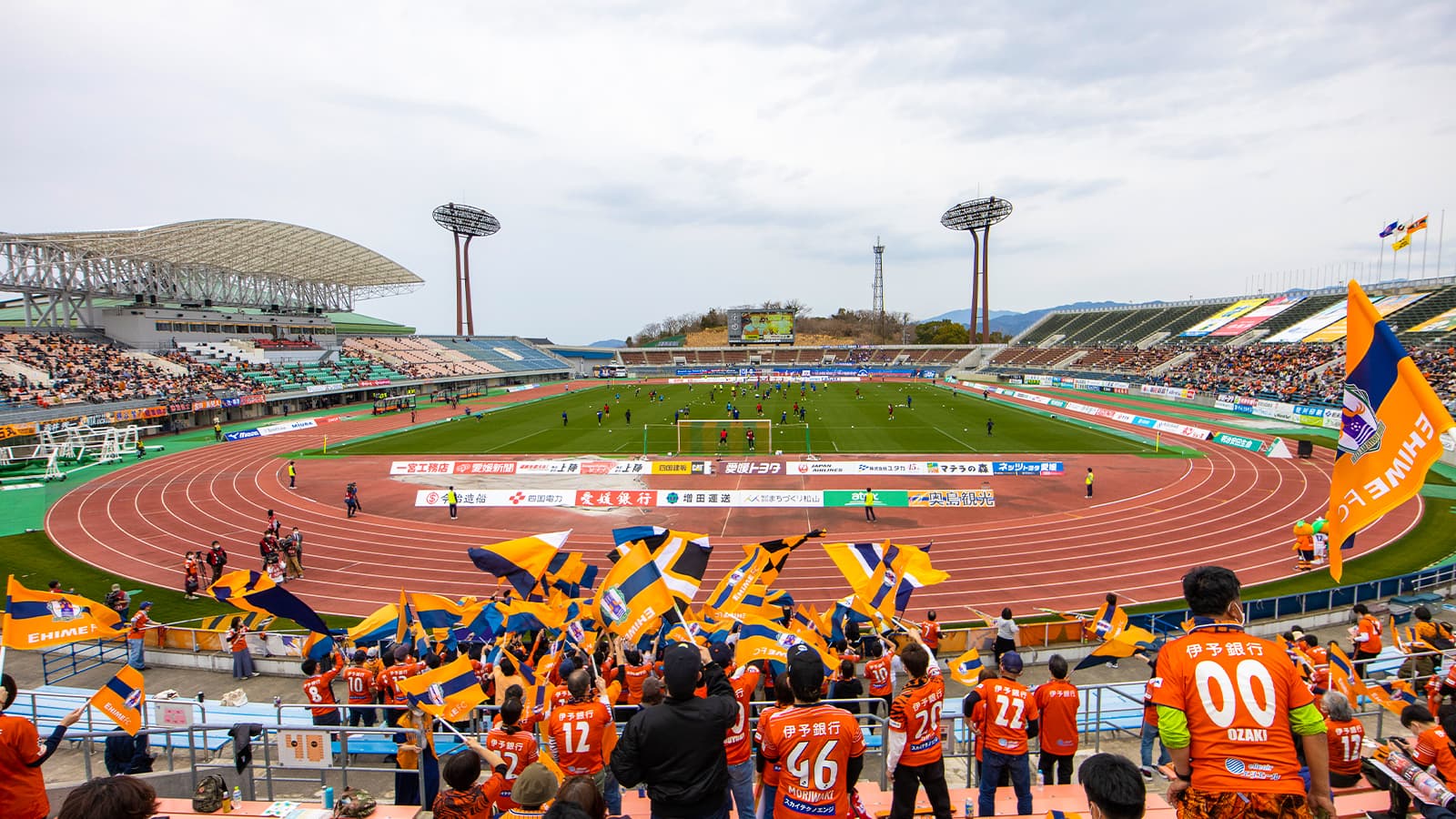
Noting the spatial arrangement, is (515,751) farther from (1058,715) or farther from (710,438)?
(710,438)

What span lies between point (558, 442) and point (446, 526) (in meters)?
17.4

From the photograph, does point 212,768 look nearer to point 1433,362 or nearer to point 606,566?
point 606,566

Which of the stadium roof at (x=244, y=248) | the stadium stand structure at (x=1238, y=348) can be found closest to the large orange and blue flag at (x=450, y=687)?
the stadium stand structure at (x=1238, y=348)

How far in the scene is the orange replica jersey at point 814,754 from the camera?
13.8 feet

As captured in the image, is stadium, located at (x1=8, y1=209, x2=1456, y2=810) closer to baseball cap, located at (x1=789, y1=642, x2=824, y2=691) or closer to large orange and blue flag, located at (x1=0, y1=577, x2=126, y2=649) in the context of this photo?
large orange and blue flag, located at (x1=0, y1=577, x2=126, y2=649)

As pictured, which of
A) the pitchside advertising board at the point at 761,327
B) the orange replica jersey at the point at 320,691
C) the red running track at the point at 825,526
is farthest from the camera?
the pitchside advertising board at the point at 761,327

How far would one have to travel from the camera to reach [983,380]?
84500mm

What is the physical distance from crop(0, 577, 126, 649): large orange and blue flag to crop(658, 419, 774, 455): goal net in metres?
A: 28.2

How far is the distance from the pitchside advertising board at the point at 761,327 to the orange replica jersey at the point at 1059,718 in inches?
4160

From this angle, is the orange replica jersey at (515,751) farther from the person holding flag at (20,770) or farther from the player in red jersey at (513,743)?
the person holding flag at (20,770)

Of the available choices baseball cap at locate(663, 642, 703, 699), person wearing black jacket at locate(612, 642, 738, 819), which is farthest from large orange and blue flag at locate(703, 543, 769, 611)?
baseball cap at locate(663, 642, 703, 699)

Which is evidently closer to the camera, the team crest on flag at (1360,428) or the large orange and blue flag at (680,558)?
the team crest on flag at (1360,428)

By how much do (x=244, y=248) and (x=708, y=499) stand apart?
59907mm

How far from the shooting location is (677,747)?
4.06 metres
